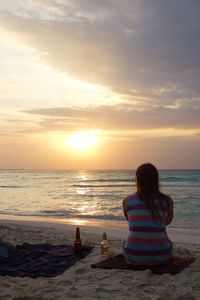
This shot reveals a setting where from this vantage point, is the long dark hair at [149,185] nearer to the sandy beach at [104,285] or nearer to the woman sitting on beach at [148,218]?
the woman sitting on beach at [148,218]

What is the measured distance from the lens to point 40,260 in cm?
704

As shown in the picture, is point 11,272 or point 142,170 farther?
point 11,272

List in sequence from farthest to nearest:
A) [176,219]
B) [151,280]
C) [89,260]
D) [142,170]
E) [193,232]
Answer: [176,219] → [193,232] → [89,260] → [142,170] → [151,280]

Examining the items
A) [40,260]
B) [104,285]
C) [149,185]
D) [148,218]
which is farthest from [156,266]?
[40,260]

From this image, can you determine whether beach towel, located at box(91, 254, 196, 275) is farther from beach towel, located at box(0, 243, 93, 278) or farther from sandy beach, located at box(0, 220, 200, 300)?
beach towel, located at box(0, 243, 93, 278)

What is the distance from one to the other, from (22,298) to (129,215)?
6.22ft

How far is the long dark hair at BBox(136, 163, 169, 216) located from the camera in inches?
229

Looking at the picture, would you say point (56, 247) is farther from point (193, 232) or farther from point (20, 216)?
point (20, 216)

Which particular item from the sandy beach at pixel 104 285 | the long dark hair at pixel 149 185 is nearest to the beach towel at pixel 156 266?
the sandy beach at pixel 104 285

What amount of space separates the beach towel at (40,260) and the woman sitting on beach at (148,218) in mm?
1281

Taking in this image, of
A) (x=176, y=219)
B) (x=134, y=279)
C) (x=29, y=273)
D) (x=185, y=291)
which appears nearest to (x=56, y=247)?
(x=29, y=273)

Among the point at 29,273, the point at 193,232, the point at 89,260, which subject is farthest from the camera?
the point at 193,232

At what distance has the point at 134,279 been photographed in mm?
5504

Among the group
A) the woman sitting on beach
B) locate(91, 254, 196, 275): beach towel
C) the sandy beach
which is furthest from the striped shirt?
the sandy beach
